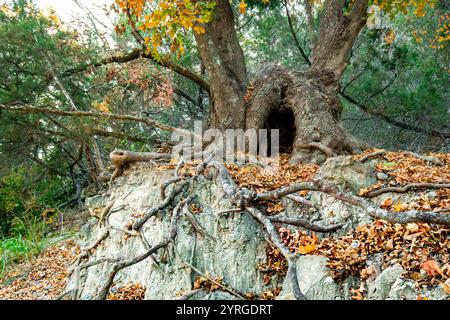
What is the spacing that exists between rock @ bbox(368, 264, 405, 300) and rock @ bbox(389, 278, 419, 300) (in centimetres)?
4

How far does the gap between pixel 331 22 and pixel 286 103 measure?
181cm

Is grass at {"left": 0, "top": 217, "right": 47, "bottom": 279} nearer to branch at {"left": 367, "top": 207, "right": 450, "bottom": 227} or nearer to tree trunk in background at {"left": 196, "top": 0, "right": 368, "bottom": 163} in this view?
tree trunk in background at {"left": 196, "top": 0, "right": 368, "bottom": 163}

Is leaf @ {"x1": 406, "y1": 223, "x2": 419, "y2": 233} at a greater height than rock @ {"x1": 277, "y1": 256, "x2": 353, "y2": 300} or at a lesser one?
greater

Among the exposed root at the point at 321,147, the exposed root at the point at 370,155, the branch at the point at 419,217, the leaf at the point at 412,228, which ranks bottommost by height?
the leaf at the point at 412,228

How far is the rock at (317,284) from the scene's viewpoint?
210 centimetres

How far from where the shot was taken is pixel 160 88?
7.17 meters

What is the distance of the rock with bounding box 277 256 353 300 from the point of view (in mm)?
2100

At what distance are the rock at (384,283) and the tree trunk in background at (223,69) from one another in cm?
340

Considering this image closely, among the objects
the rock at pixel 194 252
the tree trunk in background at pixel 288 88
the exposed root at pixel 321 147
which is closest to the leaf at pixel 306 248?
the rock at pixel 194 252

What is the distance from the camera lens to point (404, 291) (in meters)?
1.81

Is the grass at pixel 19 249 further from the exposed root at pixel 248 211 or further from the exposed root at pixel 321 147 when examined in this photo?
the exposed root at pixel 321 147

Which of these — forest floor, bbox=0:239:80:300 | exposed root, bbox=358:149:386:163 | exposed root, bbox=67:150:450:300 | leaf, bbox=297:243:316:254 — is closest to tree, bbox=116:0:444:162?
exposed root, bbox=358:149:386:163

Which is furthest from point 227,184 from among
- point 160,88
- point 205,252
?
point 160,88

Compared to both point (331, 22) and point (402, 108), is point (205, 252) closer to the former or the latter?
point (331, 22)
